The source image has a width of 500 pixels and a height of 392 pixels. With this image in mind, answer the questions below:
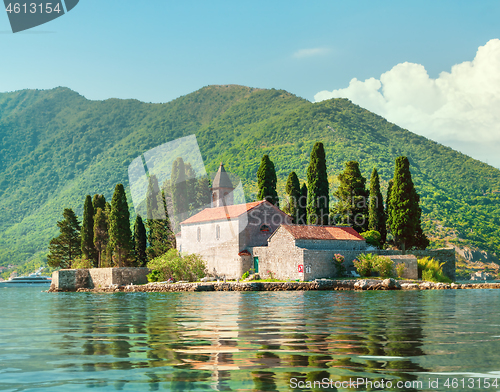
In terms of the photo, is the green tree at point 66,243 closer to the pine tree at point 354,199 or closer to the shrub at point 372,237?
the pine tree at point 354,199

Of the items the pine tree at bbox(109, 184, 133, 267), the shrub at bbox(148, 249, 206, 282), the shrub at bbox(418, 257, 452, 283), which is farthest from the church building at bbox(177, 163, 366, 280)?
the pine tree at bbox(109, 184, 133, 267)

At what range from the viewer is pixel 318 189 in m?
45.8

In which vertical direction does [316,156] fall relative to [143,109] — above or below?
below

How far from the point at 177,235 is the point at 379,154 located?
1882 inches

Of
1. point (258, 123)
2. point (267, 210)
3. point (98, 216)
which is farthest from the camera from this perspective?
point (258, 123)

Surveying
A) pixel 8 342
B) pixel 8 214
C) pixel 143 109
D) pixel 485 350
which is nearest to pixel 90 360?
pixel 8 342

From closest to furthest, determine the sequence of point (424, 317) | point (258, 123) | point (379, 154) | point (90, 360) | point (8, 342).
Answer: point (90, 360), point (8, 342), point (424, 317), point (379, 154), point (258, 123)

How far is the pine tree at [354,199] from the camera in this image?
4706 centimetres

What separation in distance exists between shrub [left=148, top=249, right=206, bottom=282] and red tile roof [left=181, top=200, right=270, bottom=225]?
12.8 ft

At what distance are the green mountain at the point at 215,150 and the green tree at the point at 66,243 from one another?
1056 inches

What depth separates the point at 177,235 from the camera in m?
55.8

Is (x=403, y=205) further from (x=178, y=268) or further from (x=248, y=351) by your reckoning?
(x=248, y=351)

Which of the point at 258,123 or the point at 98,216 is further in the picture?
the point at 258,123

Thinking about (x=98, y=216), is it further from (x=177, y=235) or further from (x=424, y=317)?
(x=424, y=317)
